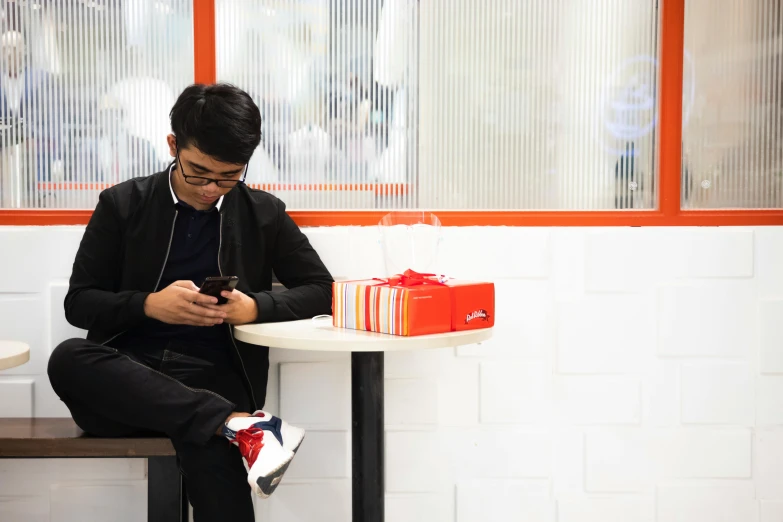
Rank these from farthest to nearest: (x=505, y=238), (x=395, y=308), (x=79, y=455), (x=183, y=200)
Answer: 1. (x=505, y=238)
2. (x=183, y=200)
3. (x=79, y=455)
4. (x=395, y=308)

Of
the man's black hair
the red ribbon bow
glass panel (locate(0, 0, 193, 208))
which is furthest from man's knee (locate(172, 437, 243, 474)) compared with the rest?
glass panel (locate(0, 0, 193, 208))

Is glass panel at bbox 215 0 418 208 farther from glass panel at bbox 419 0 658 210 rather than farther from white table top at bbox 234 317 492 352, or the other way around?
white table top at bbox 234 317 492 352

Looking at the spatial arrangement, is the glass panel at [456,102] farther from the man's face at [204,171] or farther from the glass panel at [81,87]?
the man's face at [204,171]

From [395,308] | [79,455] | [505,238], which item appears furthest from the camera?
[505,238]

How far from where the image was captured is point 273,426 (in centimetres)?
177

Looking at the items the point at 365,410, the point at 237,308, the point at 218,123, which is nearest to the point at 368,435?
the point at 365,410

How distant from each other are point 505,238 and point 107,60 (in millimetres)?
1371

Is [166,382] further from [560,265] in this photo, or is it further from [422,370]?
[560,265]

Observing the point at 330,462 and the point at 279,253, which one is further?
the point at 330,462

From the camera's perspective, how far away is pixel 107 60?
2424 mm

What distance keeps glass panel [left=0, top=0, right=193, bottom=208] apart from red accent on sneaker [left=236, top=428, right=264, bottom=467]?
109 cm

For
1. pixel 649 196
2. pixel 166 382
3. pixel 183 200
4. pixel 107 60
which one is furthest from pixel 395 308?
pixel 107 60

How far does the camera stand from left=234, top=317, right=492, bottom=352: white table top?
64.0 inches

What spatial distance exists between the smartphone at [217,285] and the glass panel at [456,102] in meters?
0.68
